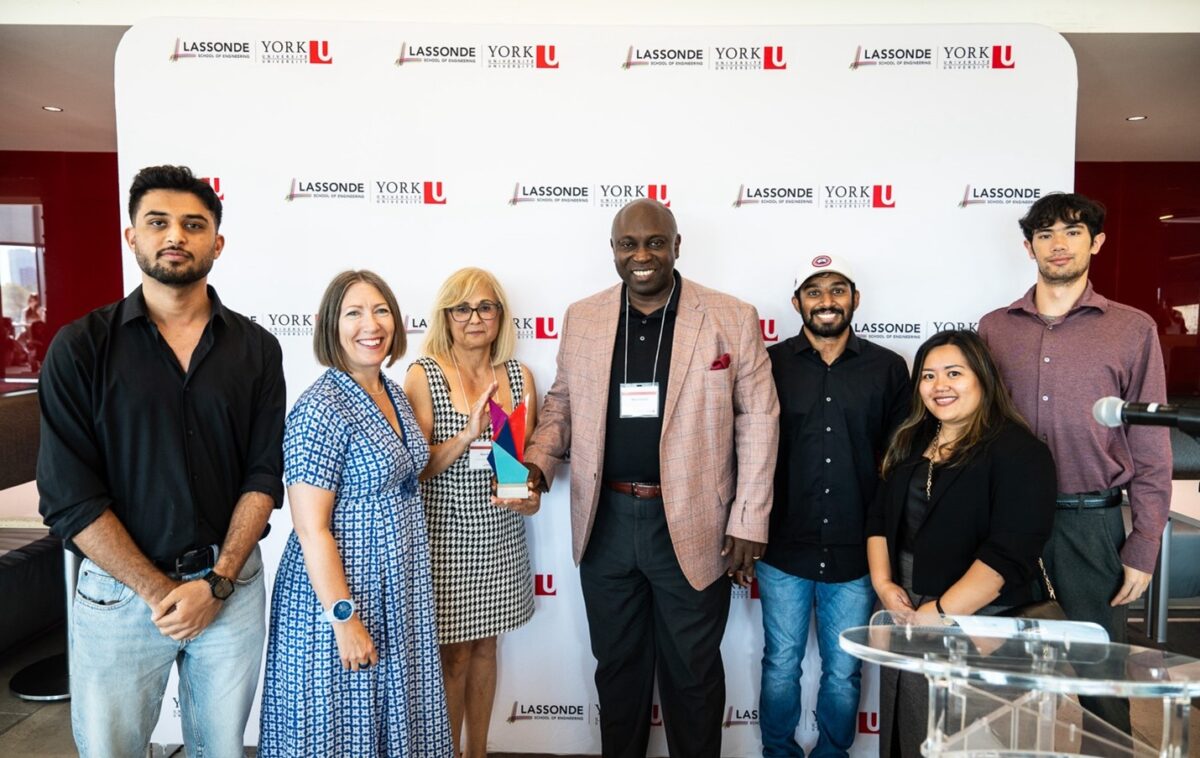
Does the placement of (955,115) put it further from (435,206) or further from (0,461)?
(0,461)

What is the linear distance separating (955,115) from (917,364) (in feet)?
4.15

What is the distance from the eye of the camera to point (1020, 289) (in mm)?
3055

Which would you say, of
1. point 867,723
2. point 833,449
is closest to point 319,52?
point 833,449

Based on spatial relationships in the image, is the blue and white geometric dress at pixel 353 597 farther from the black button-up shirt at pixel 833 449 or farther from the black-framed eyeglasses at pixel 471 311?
the black button-up shirt at pixel 833 449

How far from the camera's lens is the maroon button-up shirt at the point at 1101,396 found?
246cm

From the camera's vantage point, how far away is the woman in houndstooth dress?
2.56m

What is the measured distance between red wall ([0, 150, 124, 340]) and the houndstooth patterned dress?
464cm

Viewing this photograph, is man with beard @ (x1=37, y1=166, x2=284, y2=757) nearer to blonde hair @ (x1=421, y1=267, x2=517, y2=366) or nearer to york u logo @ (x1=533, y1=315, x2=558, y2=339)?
blonde hair @ (x1=421, y1=267, x2=517, y2=366)

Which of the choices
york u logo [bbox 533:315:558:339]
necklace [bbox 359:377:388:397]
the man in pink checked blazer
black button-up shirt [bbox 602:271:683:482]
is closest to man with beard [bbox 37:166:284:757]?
necklace [bbox 359:377:388:397]

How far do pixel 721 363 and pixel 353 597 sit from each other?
1372mm

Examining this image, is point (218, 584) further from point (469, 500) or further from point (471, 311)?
point (471, 311)

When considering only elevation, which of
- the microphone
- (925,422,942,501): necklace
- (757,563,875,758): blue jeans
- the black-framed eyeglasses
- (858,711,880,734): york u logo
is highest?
the black-framed eyeglasses

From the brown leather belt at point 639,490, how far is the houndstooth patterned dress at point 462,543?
44cm

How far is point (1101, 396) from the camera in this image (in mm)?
2482
